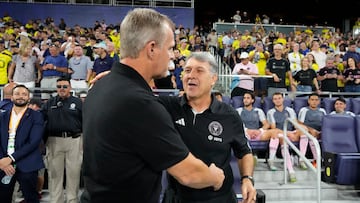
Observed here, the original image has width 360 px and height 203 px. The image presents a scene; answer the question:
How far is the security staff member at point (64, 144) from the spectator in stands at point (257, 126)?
7.94 feet

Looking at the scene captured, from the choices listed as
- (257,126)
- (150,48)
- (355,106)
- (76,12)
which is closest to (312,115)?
(257,126)

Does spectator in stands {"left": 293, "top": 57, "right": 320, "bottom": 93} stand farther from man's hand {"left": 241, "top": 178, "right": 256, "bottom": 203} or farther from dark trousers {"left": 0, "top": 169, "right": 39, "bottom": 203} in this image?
man's hand {"left": 241, "top": 178, "right": 256, "bottom": 203}

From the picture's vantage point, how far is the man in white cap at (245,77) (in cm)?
784

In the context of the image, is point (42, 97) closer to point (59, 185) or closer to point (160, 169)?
point (59, 185)

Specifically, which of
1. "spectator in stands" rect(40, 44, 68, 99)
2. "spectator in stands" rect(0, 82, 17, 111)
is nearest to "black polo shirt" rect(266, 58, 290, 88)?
"spectator in stands" rect(40, 44, 68, 99)

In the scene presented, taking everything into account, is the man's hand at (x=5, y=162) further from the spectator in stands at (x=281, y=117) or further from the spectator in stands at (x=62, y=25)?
the spectator in stands at (x=62, y=25)

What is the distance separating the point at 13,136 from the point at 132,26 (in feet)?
13.1

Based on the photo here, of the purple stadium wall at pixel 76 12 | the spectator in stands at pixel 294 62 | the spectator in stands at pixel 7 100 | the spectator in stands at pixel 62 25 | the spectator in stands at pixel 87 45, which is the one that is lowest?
the spectator in stands at pixel 7 100

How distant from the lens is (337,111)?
266 inches

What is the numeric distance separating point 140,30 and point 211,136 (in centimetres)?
98

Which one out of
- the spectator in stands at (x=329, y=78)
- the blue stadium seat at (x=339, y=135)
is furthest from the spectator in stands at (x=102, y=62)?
the spectator in stands at (x=329, y=78)

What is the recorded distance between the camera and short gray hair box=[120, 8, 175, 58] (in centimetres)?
138

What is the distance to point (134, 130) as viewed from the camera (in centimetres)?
130

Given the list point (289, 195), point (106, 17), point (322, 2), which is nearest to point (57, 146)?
point (289, 195)
